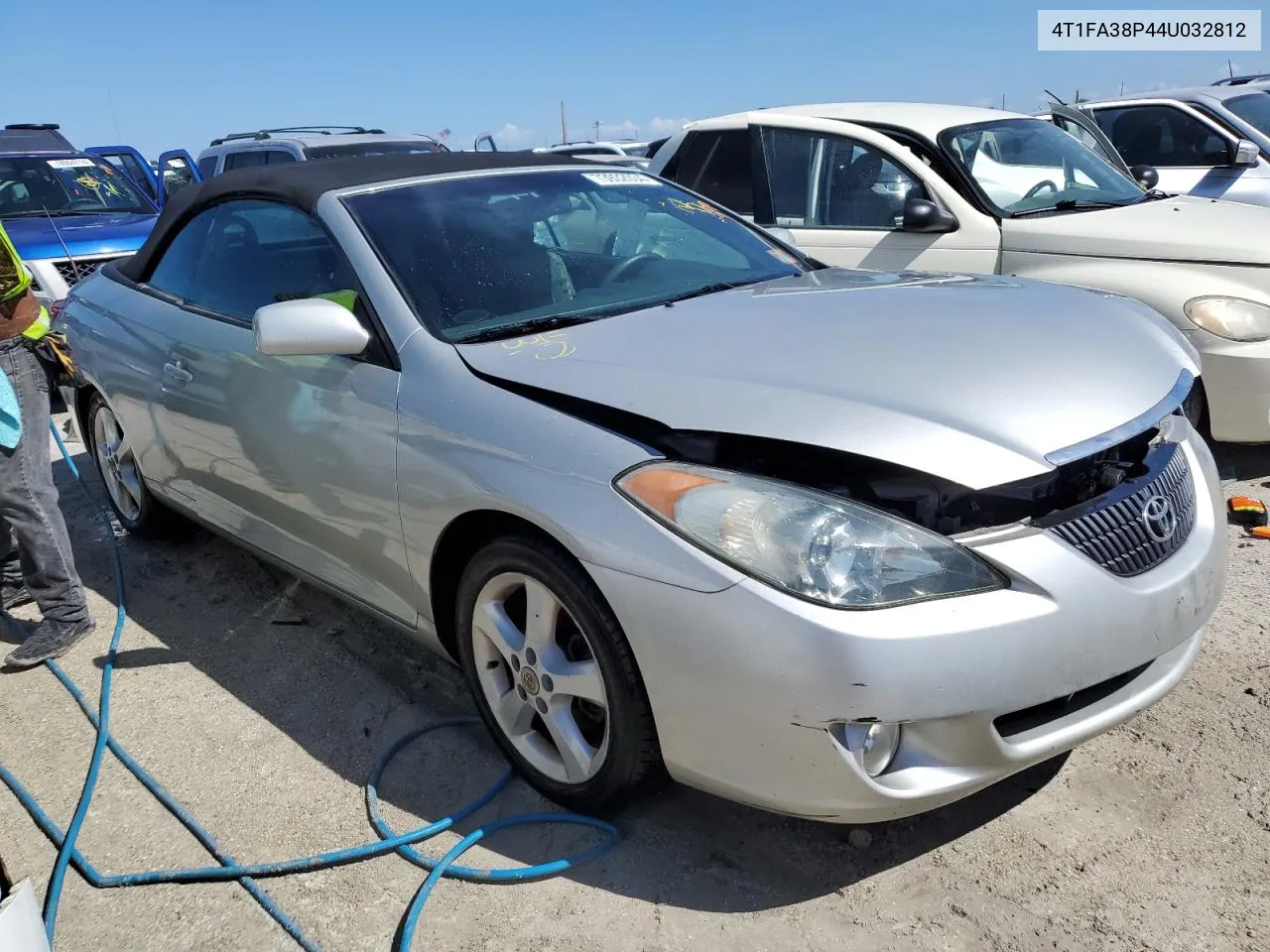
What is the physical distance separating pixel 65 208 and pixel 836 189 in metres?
6.81

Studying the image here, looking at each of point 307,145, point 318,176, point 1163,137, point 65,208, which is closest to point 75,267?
point 65,208

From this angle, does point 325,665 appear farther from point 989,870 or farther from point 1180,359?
point 1180,359

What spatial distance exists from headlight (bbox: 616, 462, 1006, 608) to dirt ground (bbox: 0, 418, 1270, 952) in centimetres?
72

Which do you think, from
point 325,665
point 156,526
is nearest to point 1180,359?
point 325,665

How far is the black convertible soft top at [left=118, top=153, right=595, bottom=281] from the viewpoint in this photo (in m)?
3.14

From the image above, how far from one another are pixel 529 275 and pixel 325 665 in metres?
1.46

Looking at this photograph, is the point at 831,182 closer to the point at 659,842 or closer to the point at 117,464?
the point at 117,464

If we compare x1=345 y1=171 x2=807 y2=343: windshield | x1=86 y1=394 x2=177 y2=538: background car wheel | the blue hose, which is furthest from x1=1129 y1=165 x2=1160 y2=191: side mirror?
x1=86 y1=394 x2=177 y2=538: background car wheel

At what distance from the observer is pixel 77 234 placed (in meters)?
8.16

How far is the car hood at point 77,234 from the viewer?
25.9 ft

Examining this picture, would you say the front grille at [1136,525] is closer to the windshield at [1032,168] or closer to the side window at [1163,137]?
the windshield at [1032,168]

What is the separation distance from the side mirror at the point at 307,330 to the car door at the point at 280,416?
0.29 ft

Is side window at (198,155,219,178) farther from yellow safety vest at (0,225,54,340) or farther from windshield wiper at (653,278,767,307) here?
windshield wiper at (653,278,767,307)

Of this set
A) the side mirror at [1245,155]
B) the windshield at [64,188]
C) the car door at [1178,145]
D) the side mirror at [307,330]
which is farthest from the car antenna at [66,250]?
the side mirror at [1245,155]
